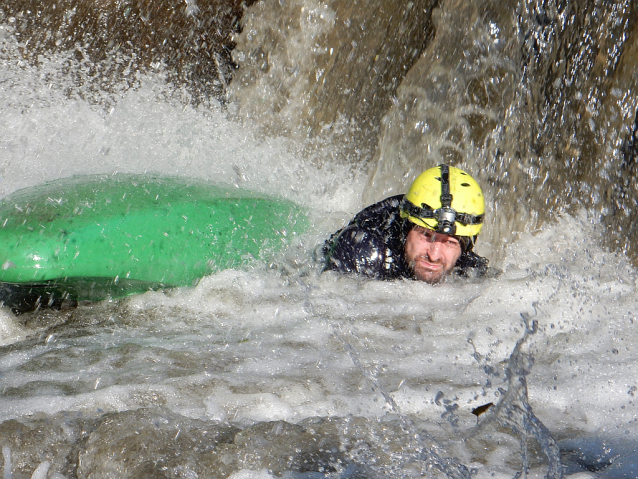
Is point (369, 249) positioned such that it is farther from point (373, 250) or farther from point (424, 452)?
point (424, 452)

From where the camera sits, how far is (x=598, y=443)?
2.11 m

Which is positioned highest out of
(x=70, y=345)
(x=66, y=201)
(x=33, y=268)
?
(x=66, y=201)

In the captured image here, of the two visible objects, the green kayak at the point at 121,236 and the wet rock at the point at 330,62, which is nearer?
the green kayak at the point at 121,236

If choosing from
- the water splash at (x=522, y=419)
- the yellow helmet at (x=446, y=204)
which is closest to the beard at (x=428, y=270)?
the yellow helmet at (x=446, y=204)

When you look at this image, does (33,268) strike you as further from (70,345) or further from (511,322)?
(511,322)

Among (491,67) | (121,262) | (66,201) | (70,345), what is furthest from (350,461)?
(491,67)

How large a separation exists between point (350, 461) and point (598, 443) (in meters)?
0.88

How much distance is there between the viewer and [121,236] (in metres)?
3.09

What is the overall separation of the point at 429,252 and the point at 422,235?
0.10 metres

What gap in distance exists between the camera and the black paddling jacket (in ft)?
10.9

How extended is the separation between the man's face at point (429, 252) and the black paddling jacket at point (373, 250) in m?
0.04

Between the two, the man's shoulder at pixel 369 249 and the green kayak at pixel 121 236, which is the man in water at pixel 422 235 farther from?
the green kayak at pixel 121 236

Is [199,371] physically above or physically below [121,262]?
below

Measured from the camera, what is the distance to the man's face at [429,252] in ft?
10.7
